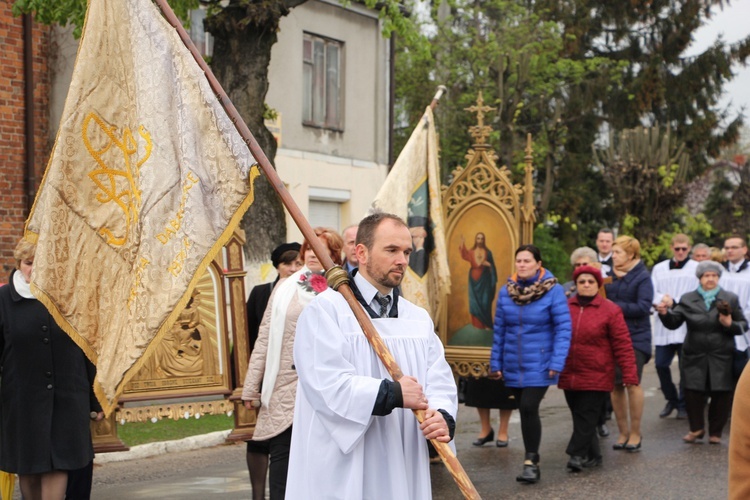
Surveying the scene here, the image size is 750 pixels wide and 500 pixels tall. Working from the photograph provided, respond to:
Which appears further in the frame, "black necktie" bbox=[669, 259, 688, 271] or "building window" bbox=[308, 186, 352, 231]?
"building window" bbox=[308, 186, 352, 231]

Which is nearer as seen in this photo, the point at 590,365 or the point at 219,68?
the point at 590,365

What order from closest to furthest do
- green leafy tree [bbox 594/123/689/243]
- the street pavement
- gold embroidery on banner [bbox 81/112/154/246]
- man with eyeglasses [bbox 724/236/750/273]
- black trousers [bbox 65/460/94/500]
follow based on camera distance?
gold embroidery on banner [bbox 81/112/154/246] < black trousers [bbox 65/460/94/500] < the street pavement < man with eyeglasses [bbox 724/236/750/273] < green leafy tree [bbox 594/123/689/243]

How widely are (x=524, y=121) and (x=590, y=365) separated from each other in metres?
26.1

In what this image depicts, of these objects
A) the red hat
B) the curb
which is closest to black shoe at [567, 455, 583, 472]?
the red hat

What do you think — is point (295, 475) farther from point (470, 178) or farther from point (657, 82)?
point (657, 82)

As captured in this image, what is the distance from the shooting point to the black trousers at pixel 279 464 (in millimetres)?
6664

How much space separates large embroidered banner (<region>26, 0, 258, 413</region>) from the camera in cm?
553

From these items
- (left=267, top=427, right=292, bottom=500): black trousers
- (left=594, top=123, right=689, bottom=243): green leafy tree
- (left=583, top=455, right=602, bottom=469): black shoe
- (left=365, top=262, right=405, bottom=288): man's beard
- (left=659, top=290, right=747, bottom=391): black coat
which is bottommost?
(left=583, top=455, right=602, bottom=469): black shoe

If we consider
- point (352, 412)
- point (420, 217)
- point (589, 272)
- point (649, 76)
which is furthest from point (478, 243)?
point (649, 76)

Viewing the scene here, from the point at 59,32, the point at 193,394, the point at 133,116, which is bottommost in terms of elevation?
the point at 193,394

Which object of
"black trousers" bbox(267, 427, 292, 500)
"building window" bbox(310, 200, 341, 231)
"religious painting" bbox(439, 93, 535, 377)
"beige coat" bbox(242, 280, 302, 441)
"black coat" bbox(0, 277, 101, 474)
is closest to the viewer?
"black coat" bbox(0, 277, 101, 474)

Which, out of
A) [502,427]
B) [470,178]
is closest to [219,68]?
[470,178]

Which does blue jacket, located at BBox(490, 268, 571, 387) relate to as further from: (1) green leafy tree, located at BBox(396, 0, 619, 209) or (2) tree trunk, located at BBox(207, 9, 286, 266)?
(1) green leafy tree, located at BBox(396, 0, 619, 209)

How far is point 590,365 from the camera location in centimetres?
957
